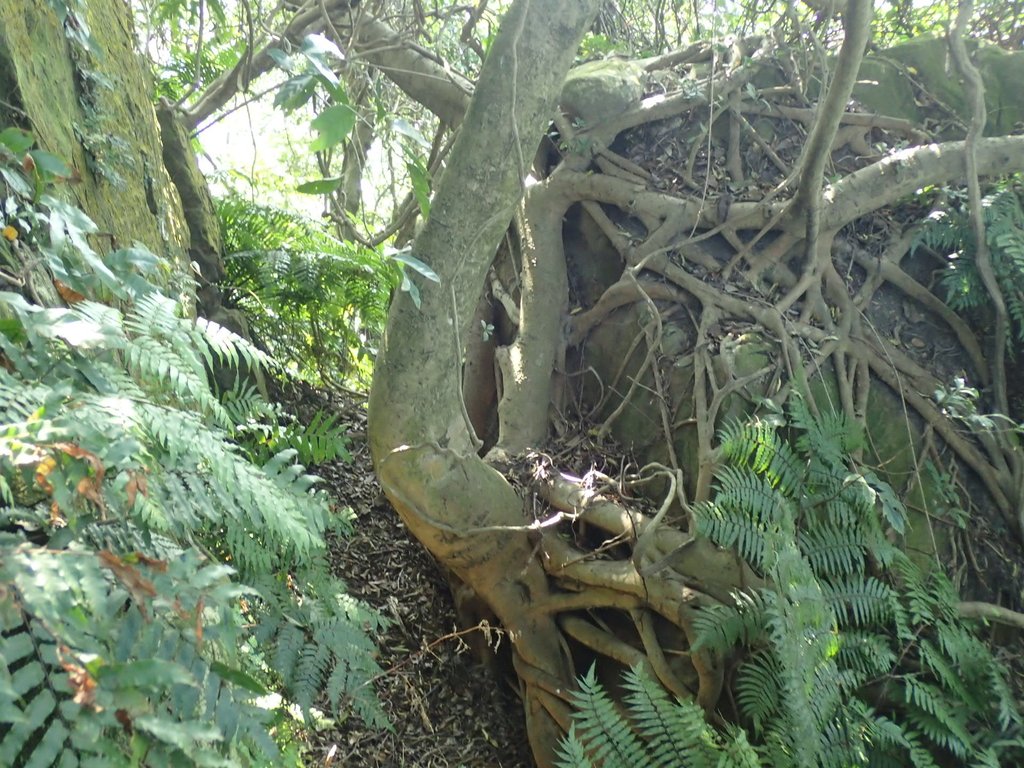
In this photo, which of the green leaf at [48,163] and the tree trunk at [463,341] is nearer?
the green leaf at [48,163]

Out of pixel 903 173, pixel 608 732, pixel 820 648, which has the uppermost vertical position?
pixel 903 173

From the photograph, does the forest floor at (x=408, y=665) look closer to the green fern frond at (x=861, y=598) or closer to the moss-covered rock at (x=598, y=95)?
the green fern frond at (x=861, y=598)

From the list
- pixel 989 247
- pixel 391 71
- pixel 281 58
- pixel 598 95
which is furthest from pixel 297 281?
pixel 989 247

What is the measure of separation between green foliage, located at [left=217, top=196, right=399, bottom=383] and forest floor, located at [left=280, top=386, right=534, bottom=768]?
1.11 ft

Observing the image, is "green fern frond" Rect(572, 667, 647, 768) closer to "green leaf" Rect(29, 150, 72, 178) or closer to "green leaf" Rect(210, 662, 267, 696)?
"green leaf" Rect(210, 662, 267, 696)

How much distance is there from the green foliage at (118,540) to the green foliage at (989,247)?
11.5 ft

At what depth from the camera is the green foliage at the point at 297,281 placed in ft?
14.4

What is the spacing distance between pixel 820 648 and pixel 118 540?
2.32 metres

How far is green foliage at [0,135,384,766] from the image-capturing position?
1248 millimetres

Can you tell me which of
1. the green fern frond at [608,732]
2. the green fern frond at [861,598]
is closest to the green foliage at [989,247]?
the green fern frond at [861,598]

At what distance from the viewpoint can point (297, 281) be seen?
437 cm

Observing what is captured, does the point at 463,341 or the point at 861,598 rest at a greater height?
the point at 463,341

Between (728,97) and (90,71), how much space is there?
129 inches

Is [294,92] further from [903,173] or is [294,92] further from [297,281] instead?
[903,173]
